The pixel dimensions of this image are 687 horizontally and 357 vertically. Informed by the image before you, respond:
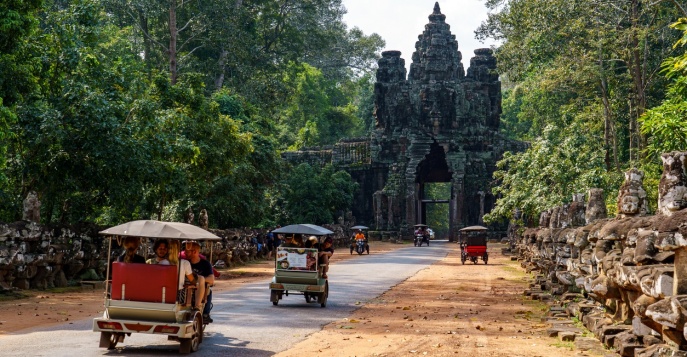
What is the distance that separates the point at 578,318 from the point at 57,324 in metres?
8.68

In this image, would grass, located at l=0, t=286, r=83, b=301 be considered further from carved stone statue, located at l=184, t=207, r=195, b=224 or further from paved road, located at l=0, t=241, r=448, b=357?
carved stone statue, located at l=184, t=207, r=195, b=224

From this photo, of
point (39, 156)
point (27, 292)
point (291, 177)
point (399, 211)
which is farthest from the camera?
point (399, 211)

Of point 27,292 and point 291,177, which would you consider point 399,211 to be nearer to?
point 291,177

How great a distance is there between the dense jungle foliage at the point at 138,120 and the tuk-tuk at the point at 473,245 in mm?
9299

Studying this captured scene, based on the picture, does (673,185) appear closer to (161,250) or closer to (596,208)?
(596,208)

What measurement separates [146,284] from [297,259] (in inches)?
285

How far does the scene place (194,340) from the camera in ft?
37.6

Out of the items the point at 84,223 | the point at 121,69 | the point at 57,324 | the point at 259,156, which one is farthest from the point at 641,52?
the point at 57,324

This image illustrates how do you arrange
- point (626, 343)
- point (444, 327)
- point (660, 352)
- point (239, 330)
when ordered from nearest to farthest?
point (660, 352) < point (626, 343) < point (239, 330) < point (444, 327)

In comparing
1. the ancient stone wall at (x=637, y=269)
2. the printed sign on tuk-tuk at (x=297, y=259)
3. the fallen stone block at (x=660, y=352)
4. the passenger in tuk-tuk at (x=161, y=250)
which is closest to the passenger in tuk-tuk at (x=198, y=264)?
the passenger in tuk-tuk at (x=161, y=250)

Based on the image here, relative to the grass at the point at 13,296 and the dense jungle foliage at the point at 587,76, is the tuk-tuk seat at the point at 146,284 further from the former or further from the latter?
the dense jungle foliage at the point at 587,76

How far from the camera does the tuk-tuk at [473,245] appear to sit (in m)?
37.5

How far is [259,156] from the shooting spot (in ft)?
134

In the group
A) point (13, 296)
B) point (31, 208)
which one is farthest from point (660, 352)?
point (31, 208)
